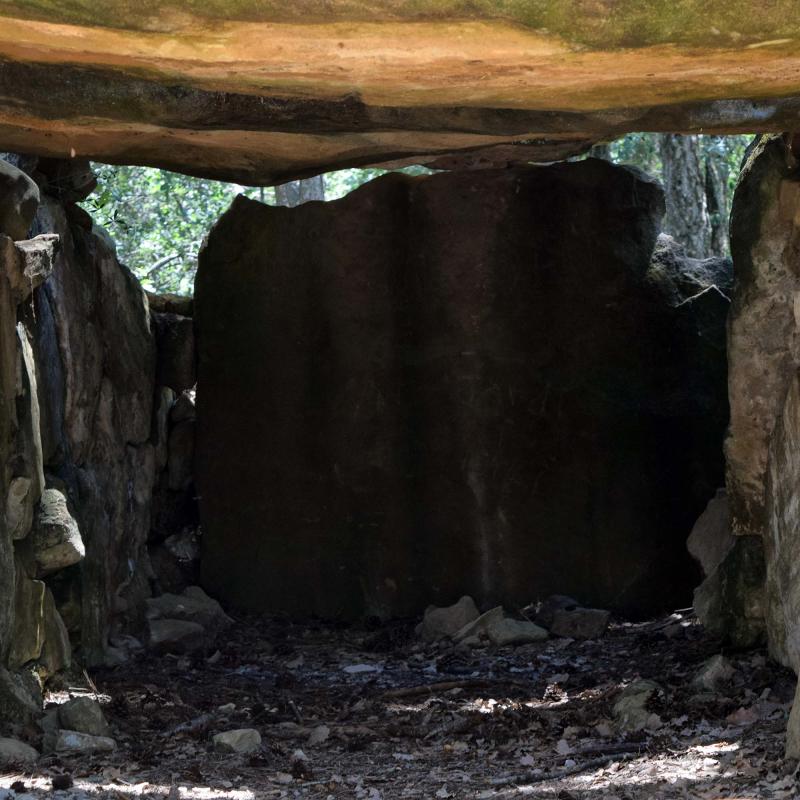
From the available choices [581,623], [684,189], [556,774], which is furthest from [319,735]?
[684,189]

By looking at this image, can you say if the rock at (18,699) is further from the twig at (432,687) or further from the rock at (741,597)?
the rock at (741,597)

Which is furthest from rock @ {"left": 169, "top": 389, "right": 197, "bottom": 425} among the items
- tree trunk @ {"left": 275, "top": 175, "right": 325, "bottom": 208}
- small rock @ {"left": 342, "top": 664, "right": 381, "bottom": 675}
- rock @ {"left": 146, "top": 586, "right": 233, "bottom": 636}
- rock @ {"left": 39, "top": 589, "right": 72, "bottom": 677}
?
tree trunk @ {"left": 275, "top": 175, "right": 325, "bottom": 208}

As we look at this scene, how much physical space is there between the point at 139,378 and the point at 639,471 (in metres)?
2.64

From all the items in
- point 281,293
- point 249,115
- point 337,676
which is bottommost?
point 337,676

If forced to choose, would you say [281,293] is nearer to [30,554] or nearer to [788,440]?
[30,554]

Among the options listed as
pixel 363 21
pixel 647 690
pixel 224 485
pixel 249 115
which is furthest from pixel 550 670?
pixel 363 21

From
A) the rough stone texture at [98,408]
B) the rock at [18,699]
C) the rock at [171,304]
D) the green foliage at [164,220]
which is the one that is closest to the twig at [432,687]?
the rough stone texture at [98,408]

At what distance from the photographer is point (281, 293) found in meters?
7.41

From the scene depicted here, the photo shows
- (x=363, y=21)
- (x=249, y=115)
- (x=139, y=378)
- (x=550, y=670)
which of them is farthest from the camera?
(x=139, y=378)

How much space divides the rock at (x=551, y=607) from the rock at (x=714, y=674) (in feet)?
4.96

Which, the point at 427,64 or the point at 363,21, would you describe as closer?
the point at 363,21

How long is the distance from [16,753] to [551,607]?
3216 millimetres

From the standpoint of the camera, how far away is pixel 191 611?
6.90 m

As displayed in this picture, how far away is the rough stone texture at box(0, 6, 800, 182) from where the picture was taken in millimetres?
3443
